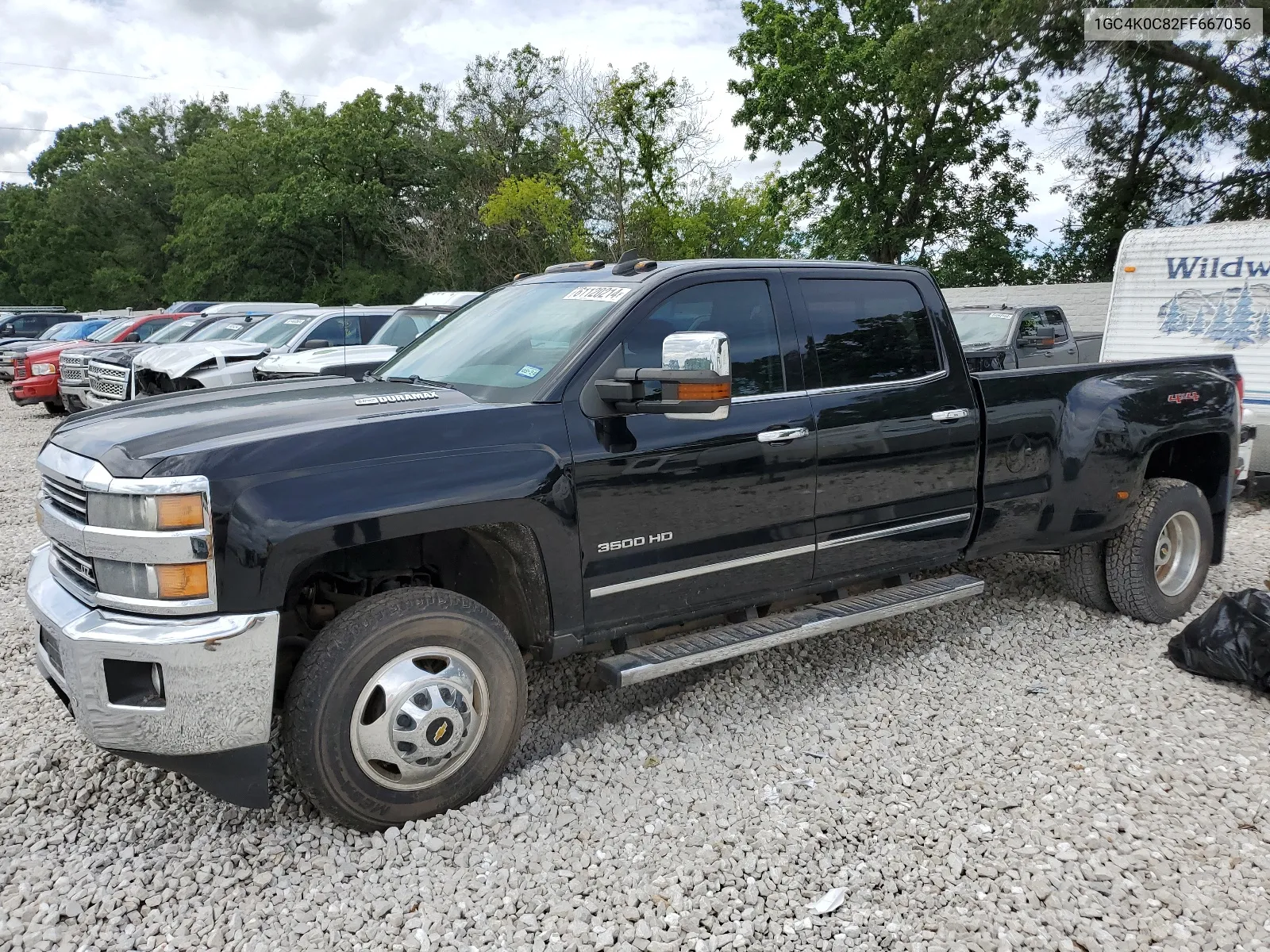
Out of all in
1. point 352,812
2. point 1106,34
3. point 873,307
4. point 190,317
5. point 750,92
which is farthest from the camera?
point 750,92

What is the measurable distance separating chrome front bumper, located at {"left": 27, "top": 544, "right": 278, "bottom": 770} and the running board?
1.23 meters

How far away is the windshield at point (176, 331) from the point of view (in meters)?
17.7

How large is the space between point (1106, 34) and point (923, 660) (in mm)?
20697

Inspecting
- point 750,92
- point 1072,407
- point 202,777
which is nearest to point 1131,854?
point 1072,407

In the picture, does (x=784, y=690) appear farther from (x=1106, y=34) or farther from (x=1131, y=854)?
(x=1106, y=34)

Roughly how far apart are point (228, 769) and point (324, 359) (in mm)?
8646

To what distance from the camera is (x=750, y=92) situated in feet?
96.6

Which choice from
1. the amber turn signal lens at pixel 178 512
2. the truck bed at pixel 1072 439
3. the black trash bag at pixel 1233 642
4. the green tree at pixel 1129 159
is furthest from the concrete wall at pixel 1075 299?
the amber turn signal lens at pixel 178 512

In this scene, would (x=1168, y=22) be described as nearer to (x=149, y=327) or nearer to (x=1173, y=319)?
(x=1173, y=319)

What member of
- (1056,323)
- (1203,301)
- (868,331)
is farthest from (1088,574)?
(1056,323)

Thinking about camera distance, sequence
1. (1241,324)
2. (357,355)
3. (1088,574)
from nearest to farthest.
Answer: (1088,574)
(1241,324)
(357,355)

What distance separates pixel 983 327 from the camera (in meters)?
11.9

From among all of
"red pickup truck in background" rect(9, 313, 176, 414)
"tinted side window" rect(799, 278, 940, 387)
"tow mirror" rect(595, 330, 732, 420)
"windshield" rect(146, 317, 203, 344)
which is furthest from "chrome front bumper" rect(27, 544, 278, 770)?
"windshield" rect(146, 317, 203, 344)

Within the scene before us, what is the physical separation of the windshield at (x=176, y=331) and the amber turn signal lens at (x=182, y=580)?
16.2 metres
